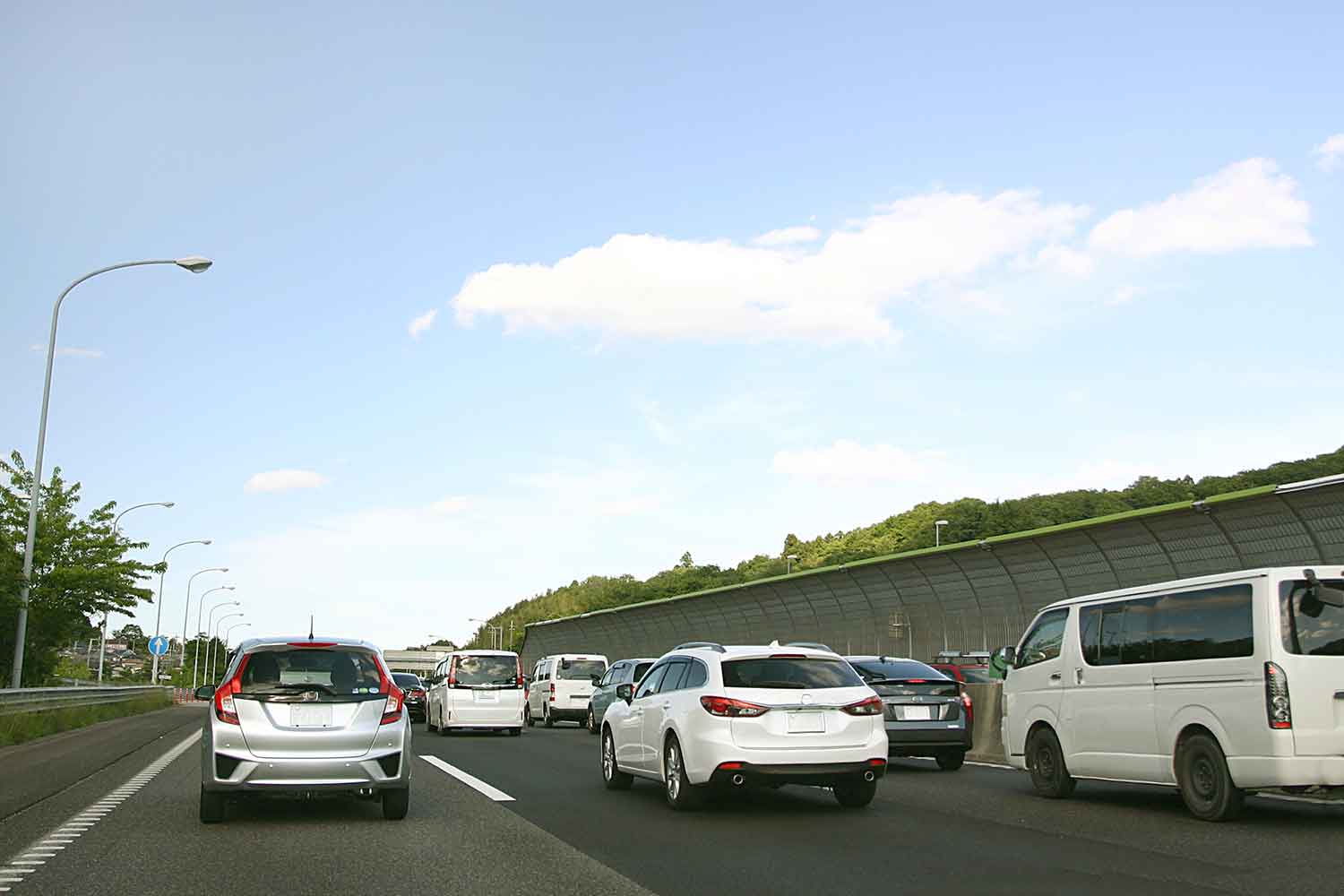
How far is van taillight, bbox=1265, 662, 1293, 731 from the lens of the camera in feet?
Answer: 36.5

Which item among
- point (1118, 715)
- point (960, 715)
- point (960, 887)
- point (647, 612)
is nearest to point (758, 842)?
point (960, 887)

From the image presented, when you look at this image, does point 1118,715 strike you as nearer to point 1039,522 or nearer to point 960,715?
point 960,715

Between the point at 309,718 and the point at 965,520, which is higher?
the point at 965,520

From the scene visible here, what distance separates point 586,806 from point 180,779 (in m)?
6.39

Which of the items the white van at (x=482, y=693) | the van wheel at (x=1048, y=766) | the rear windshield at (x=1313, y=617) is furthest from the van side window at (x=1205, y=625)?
the white van at (x=482, y=693)

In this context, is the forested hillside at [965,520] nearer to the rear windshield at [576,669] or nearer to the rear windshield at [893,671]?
the rear windshield at [576,669]

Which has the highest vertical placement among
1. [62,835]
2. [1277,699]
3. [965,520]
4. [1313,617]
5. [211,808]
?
[965,520]

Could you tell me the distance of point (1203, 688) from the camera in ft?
39.3

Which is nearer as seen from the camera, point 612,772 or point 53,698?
point 612,772

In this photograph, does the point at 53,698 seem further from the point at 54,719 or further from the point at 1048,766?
the point at 1048,766

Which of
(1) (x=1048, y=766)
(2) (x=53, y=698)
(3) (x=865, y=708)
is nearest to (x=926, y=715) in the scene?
(1) (x=1048, y=766)

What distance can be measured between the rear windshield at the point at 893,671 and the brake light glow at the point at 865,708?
21.0 ft

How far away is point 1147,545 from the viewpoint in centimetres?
2623

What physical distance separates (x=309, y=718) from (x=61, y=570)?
27810 mm
